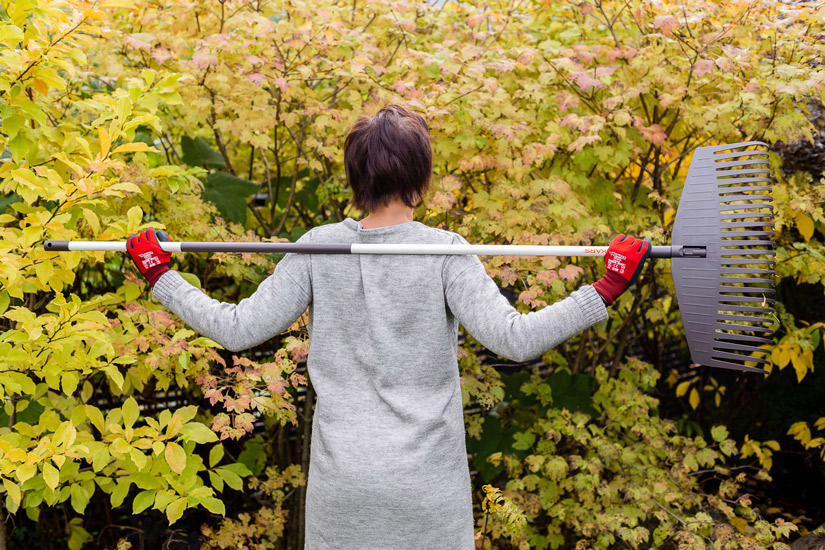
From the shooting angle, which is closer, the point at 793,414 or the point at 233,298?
the point at 233,298

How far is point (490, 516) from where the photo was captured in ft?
10.0

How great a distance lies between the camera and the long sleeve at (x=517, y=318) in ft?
5.04

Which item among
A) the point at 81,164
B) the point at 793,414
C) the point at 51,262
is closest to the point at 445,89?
the point at 81,164

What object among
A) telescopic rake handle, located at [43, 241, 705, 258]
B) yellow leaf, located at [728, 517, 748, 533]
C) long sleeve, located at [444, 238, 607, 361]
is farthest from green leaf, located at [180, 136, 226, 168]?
yellow leaf, located at [728, 517, 748, 533]

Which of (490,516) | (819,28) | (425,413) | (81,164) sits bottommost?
(490,516)

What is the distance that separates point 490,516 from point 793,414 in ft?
7.28

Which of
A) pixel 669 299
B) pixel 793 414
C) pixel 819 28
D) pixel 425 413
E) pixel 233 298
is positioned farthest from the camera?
pixel 793 414

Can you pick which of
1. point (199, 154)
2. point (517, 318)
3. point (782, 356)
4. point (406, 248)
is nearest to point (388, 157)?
point (406, 248)

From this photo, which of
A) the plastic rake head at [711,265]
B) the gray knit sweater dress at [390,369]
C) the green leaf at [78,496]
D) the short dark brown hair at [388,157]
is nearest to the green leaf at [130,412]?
the green leaf at [78,496]

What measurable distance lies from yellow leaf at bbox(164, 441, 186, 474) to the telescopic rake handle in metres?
0.62

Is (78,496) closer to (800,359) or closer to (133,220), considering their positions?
(133,220)

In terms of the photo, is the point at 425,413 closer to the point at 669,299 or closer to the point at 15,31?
the point at 15,31

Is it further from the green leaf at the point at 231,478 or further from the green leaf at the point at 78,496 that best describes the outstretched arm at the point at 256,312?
the green leaf at the point at 78,496

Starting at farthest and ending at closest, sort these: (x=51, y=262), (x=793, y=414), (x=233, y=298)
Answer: (x=793, y=414) < (x=233, y=298) < (x=51, y=262)
